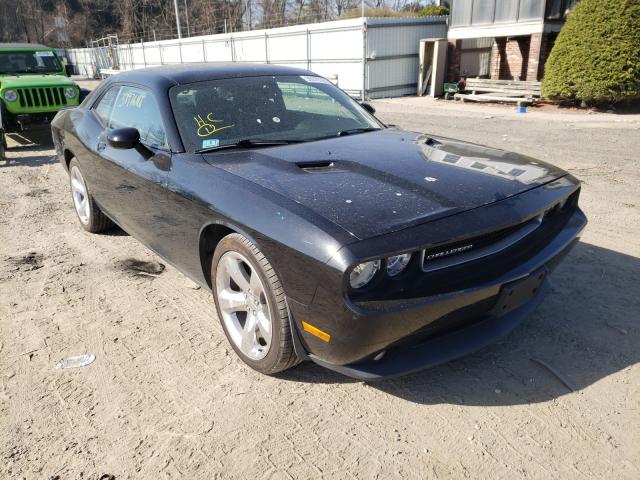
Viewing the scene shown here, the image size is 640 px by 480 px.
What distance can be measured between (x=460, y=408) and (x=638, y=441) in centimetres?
76

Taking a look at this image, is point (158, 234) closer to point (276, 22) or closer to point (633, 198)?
point (633, 198)

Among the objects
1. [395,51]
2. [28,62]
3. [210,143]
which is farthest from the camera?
[395,51]

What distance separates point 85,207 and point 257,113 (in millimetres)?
2497

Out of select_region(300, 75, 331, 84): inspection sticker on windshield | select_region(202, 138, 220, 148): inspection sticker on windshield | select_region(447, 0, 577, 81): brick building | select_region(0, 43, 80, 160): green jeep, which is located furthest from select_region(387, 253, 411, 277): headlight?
select_region(447, 0, 577, 81): brick building

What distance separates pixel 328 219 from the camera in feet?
7.31

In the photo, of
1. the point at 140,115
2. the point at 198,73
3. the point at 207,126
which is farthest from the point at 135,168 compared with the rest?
the point at 198,73

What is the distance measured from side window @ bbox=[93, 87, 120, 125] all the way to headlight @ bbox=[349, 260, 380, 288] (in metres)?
3.14

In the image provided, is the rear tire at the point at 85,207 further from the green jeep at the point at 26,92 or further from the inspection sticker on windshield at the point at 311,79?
the green jeep at the point at 26,92

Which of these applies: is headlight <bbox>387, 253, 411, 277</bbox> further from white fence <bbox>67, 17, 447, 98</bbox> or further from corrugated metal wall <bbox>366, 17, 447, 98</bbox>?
corrugated metal wall <bbox>366, 17, 447, 98</bbox>

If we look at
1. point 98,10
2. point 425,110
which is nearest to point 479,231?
point 425,110

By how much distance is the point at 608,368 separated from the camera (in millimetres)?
2750

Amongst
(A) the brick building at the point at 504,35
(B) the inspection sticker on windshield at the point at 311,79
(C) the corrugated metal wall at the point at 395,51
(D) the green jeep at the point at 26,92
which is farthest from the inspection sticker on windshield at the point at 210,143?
(C) the corrugated metal wall at the point at 395,51

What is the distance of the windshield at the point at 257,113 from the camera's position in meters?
3.30

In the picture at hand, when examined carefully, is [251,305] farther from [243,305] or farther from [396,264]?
[396,264]
